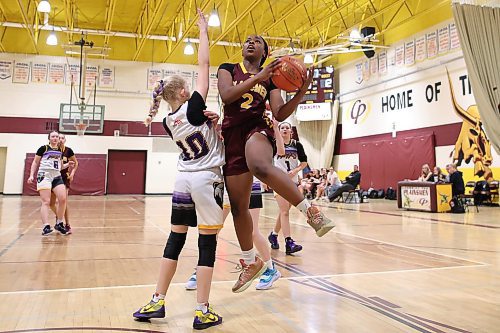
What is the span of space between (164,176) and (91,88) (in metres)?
5.46

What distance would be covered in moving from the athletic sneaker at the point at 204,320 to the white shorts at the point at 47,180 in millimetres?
4409

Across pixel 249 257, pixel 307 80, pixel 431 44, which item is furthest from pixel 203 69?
pixel 431 44

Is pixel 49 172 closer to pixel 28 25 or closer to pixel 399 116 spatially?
pixel 28 25

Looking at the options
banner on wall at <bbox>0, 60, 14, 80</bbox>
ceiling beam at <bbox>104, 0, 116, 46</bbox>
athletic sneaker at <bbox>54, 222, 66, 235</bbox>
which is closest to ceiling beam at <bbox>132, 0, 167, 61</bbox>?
ceiling beam at <bbox>104, 0, 116, 46</bbox>

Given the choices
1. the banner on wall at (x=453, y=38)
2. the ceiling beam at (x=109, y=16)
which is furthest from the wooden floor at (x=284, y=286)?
the ceiling beam at (x=109, y=16)

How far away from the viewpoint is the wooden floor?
2281 millimetres

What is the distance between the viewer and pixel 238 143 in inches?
99.1

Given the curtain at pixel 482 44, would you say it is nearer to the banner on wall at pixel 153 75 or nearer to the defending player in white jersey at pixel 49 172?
the defending player in white jersey at pixel 49 172

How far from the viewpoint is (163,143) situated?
67.6ft

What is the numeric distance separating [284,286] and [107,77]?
1917 centimetres

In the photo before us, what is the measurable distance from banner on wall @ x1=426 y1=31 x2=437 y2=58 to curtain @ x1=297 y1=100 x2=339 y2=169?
6.05 m

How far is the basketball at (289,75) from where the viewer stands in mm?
2414

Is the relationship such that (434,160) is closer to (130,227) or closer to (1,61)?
(130,227)

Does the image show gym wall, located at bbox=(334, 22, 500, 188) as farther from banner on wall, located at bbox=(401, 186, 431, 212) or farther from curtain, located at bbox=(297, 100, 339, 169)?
banner on wall, located at bbox=(401, 186, 431, 212)
